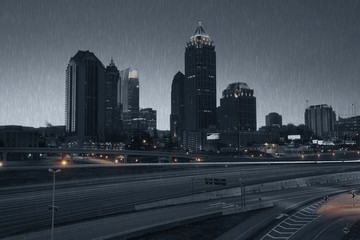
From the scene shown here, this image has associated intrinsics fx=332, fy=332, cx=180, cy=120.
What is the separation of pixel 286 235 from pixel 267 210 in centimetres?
1259

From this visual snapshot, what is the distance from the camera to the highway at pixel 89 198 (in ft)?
132

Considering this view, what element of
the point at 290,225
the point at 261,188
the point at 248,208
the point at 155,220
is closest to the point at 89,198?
the point at 155,220

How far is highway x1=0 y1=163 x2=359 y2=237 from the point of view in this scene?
40.3 meters

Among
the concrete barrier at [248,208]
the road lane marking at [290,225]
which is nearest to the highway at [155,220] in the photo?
the concrete barrier at [248,208]

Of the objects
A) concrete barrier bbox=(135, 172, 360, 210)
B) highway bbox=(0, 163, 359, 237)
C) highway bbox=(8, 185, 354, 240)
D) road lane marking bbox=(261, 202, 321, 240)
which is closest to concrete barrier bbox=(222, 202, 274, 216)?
highway bbox=(8, 185, 354, 240)

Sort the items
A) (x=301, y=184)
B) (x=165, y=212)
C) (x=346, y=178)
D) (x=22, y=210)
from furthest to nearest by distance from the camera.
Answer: (x=346, y=178), (x=301, y=184), (x=165, y=212), (x=22, y=210)

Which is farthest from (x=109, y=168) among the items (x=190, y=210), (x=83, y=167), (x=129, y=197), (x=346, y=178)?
(x=346, y=178)

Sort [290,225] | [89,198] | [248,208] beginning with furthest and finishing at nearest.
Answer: [89,198], [248,208], [290,225]

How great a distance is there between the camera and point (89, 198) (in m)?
51.9

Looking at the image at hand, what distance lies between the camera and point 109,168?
84.9m

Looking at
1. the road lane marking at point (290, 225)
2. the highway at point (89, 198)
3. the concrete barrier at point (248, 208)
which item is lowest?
the road lane marking at point (290, 225)

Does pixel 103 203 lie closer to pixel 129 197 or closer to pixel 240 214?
pixel 129 197

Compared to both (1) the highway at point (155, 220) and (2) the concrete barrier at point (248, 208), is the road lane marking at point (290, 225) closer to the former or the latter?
(1) the highway at point (155, 220)

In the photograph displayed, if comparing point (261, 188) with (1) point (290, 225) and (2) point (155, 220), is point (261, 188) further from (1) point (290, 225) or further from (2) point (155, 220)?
(2) point (155, 220)
